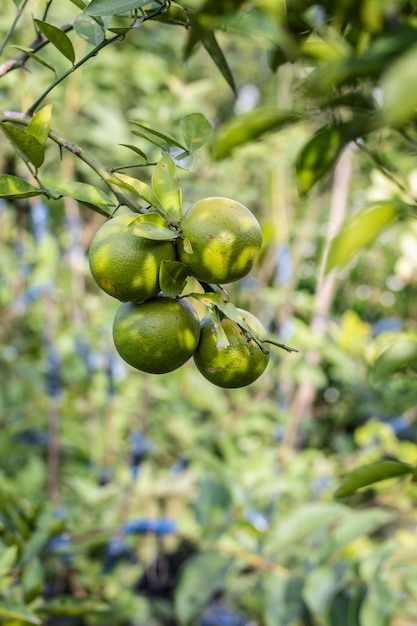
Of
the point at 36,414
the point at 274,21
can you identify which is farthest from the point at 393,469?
the point at 36,414

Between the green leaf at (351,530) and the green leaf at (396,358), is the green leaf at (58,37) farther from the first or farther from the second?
the green leaf at (351,530)

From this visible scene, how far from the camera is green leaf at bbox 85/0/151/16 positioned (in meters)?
0.45

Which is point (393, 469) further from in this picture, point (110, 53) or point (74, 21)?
point (110, 53)

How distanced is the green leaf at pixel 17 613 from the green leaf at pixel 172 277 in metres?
0.47

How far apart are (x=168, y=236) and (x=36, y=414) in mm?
1502

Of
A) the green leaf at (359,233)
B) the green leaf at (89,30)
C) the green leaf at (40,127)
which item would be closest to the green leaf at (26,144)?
the green leaf at (40,127)

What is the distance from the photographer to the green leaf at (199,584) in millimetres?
1167

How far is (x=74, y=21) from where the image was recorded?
54cm

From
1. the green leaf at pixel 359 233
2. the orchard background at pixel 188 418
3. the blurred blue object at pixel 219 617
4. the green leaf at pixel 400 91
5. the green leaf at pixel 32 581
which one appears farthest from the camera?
the blurred blue object at pixel 219 617

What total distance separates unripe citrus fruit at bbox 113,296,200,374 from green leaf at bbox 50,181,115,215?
8 cm

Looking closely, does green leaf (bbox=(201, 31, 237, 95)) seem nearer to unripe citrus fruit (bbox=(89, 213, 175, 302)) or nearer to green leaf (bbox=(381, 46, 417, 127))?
unripe citrus fruit (bbox=(89, 213, 175, 302))

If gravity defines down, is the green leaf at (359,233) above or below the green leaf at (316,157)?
below

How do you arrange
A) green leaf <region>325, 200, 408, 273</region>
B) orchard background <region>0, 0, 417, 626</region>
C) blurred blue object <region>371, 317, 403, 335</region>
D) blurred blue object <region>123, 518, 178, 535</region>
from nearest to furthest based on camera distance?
green leaf <region>325, 200, 408, 273</region>
orchard background <region>0, 0, 417, 626</region>
blurred blue object <region>123, 518, 178, 535</region>
blurred blue object <region>371, 317, 403, 335</region>

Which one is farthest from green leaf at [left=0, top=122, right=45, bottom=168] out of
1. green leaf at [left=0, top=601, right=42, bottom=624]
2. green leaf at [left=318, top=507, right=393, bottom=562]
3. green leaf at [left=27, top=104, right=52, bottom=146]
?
green leaf at [left=318, top=507, right=393, bottom=562]
